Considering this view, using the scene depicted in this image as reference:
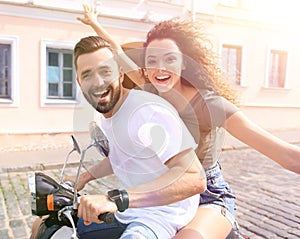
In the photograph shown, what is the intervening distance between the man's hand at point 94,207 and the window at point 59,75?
839 cm

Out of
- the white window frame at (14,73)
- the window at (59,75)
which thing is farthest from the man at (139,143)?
the window at (59,75)

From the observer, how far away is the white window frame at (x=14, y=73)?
861 cm

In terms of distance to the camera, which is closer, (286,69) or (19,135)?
(19,135)

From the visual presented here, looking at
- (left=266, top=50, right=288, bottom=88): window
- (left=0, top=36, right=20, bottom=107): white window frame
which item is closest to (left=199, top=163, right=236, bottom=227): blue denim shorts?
(left=0, top=36, right=20, bottom=107): white window frame

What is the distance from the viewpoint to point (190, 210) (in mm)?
1539

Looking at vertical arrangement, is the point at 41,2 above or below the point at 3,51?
above

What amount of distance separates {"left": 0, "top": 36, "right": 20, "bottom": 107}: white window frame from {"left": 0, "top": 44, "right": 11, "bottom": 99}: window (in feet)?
0.62

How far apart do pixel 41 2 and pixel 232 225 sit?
27.9 feet

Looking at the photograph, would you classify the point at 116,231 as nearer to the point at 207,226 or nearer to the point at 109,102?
the point at 207,226

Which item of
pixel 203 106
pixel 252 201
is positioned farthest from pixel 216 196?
pixel 252 201

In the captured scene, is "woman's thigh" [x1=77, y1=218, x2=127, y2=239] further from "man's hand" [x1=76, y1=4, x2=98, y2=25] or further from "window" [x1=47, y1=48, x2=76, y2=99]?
"window" [x1=47, y1=48, x2=76, y2=99]

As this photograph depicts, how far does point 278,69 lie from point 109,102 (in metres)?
13.7

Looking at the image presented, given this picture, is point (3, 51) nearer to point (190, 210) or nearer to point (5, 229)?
point (5, 229)

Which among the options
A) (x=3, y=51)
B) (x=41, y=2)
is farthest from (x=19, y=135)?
(x=41, y=2)
